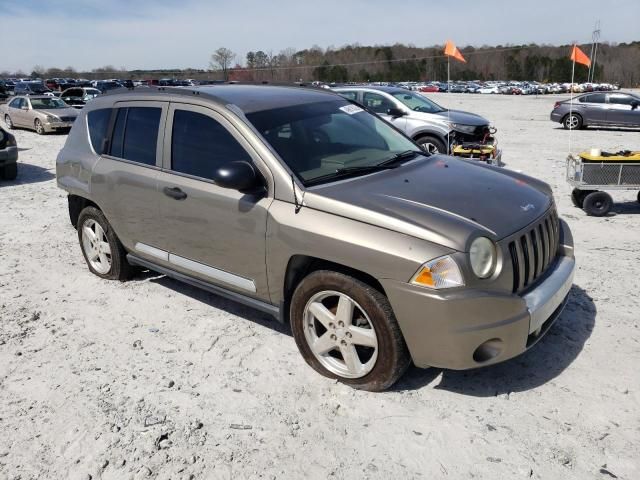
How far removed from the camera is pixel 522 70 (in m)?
121

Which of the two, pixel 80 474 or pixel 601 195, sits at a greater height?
pixel 601 195

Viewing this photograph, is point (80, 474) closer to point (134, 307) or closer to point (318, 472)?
point (318, 472)

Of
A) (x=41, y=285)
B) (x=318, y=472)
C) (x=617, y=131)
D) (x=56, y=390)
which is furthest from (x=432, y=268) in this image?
(x=617, y=131)

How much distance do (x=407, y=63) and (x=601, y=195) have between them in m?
127

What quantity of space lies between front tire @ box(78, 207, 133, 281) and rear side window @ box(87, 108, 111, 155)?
23.9 inches

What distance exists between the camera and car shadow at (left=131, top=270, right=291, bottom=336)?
14.8 ft

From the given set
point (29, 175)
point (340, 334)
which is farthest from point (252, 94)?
point (29, 175)

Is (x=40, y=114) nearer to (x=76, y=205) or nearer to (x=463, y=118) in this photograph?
(x=463, y=118)

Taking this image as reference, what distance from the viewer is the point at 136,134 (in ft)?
15.4

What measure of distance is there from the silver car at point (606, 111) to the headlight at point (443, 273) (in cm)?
1797

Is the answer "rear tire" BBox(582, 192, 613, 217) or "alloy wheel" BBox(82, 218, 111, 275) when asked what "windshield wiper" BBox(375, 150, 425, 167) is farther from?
"rear tire" BBox(582, 192, 613, 217)

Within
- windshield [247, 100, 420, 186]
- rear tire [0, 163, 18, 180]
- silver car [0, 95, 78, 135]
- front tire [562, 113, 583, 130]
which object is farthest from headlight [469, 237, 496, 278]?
silver car [0, 95, 78, 135]

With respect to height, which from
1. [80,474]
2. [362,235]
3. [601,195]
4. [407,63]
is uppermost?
[407,63]

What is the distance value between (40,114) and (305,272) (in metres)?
19.2
